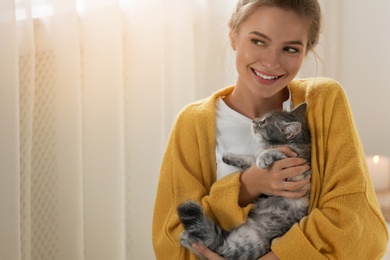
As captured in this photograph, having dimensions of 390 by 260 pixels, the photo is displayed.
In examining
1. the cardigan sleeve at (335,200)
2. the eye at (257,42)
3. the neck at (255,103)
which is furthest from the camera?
the neck at (255,103)

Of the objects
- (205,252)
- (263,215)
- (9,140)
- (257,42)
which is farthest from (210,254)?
(9,140)

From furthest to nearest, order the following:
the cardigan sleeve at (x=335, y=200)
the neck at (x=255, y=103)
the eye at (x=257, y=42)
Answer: the neck at (x=255, y=103) < the eye at (x=257, y=42) < the cardigan sleeve at (x=335, y=200)

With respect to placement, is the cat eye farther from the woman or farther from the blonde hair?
the blonde hair

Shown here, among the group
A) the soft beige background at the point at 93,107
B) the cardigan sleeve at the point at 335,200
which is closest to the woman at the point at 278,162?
the cardigan sleeve at the point at 335,200

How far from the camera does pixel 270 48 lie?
1.50 metres

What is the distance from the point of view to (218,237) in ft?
4.77

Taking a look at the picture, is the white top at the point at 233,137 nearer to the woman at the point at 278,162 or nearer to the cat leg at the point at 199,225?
the woman at the point at 278,162

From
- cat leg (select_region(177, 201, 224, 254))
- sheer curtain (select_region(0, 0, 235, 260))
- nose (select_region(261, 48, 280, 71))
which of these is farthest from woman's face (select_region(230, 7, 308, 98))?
sheer curtain (select_region(0, 0, 235, 260))

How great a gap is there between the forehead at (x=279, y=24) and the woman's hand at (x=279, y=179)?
0.85 ft

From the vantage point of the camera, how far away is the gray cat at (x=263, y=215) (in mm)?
1439

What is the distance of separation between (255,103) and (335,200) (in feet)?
1.12

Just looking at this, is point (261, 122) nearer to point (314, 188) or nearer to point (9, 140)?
point (314, 188)

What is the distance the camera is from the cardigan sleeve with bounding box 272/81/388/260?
4.67ft

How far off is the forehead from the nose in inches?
1.2
